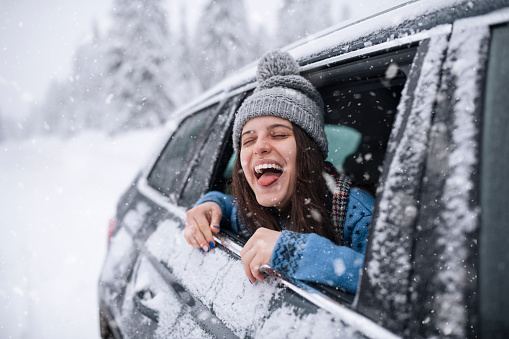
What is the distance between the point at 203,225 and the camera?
4.93ft

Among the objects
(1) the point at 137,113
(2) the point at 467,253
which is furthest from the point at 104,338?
(1) the point at 137,113

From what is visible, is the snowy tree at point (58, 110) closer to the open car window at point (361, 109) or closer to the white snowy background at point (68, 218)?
the white snowy background at point (68, 218)

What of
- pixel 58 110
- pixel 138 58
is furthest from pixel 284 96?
pixel 58 110

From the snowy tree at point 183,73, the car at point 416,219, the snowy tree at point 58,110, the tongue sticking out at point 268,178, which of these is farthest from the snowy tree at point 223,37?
the snowy tree at point 58,110

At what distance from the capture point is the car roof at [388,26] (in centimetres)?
80

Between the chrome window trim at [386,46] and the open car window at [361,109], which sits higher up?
the open car window at [361,109]

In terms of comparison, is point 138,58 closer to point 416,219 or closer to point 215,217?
point 215,217

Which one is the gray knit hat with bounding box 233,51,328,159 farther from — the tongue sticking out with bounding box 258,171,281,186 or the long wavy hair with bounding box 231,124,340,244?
the tongue sticking out with bounding box 258,171,281,186

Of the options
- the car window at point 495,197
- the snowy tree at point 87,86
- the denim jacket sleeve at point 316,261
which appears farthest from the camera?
the snowy tree at point 87,86

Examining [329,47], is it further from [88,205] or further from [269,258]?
[88,205]

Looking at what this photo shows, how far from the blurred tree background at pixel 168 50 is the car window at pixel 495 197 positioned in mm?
17016

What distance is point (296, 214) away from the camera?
145 cm

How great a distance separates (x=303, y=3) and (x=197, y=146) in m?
24.0

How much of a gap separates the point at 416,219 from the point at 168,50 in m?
21.8
